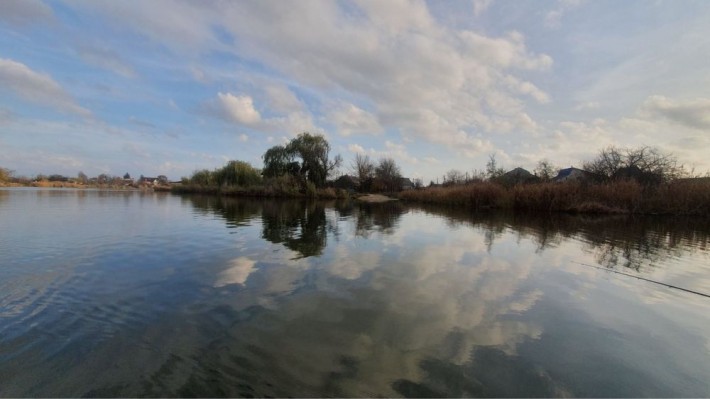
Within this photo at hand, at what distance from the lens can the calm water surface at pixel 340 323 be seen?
3154 millimetres

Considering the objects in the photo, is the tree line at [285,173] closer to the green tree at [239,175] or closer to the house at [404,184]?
the green tree at [239,175]

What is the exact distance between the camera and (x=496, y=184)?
33.9m

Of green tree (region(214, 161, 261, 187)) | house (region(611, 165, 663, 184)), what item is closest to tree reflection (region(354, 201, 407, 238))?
house (region(611, 165, 663, 184))

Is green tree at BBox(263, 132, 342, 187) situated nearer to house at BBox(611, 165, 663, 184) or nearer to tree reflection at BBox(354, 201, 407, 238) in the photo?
tree reflection at BBox(354, 201, 407, 238)

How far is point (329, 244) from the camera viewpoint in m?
10.6

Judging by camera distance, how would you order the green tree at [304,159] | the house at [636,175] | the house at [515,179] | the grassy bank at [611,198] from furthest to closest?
the green tree at [304,159] < the house at [515,179] < the house at [636,175] < the grassy bank at [611,198]

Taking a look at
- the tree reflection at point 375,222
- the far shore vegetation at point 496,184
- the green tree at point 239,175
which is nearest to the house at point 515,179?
the far shore vegetation at point 496,184

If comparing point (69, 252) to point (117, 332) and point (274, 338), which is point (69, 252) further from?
point (274, 338)

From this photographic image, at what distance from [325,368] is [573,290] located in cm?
540

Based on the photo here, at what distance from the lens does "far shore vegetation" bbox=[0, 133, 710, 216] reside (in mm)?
25438

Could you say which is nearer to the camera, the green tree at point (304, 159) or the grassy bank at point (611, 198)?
the grassy bank at point (611, 198)

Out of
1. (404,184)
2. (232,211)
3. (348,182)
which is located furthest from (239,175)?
(404,184)

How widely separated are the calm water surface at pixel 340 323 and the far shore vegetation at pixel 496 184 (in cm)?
2037

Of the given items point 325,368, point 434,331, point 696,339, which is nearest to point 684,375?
point 696,339
